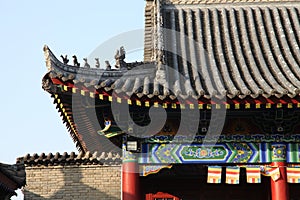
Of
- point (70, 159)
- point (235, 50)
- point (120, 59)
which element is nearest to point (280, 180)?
point (120, 59)

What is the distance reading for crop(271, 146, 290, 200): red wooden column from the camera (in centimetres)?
1201

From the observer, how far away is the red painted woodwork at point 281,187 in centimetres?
1200

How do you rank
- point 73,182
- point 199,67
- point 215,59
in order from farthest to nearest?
point 73,182 < point 215,59 < point 199,67

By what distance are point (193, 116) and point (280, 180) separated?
2051 millimetres

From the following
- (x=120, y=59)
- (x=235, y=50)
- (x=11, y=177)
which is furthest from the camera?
(x=235, y=50)

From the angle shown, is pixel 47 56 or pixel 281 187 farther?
pixel 281 187

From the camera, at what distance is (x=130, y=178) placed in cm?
1206

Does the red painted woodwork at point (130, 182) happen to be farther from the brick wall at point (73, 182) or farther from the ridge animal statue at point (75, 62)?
the brick wall at point (73, 182)

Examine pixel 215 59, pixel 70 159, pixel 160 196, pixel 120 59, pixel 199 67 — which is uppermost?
pixel 215 59

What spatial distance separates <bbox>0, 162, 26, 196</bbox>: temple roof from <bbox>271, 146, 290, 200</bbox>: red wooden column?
5.34m

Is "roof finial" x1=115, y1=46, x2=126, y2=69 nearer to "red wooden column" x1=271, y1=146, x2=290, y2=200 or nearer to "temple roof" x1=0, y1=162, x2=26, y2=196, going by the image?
"temple roof" x1=0, y1=162, x2=26, y2=196

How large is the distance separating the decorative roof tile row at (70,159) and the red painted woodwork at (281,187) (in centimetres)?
505

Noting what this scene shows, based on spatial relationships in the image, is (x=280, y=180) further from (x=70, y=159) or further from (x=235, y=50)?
(x=70, y=159)

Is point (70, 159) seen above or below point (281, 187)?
above
